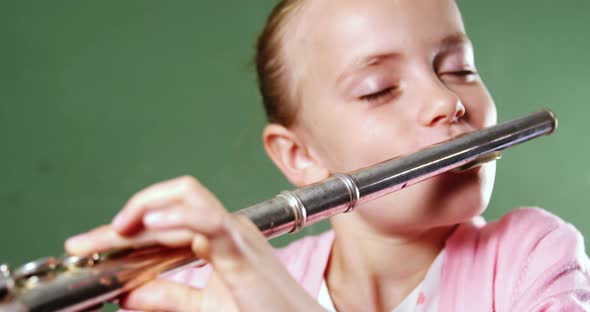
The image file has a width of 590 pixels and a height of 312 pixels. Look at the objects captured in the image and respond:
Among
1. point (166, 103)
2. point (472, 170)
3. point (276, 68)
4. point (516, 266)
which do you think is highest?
point (166, 103)

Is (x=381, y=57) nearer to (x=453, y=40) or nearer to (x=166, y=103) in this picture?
(x=453, y=40)

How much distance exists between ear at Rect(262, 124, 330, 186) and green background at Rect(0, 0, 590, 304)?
24 centimetres

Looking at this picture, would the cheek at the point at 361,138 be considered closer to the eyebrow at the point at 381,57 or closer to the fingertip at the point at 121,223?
the eyebrow at the point at 381,57

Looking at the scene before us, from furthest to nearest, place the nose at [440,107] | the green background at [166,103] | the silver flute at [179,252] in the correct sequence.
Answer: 1. the green background at [166,103]
2. the nose at [440,107]
3. the silver flute at [179,252]

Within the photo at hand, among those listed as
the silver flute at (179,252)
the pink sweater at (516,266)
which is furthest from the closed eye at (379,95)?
the pink sweater at (516,266)

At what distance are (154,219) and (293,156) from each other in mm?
455

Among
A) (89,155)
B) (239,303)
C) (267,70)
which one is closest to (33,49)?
(89,155)

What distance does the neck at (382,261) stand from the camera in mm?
698

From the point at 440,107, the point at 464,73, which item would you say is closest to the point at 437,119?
the point at 440,107

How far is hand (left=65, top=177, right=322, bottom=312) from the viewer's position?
1.08 ft

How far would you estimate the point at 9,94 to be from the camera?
0.95 meters

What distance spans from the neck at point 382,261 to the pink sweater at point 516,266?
3 cm

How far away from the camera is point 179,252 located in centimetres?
35

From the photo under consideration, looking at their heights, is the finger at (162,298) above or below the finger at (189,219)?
below
